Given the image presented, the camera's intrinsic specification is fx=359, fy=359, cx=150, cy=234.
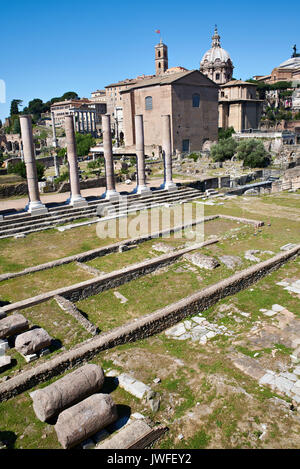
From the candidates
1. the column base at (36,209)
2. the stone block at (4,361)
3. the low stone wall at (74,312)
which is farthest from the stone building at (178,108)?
the stone block at (4,361)

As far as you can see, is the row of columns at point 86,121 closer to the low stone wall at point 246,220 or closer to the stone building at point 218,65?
the stone building at point 218,65

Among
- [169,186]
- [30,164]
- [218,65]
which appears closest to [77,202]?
[30,164]

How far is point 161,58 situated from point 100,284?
74.5 m

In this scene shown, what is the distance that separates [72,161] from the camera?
18266 mm

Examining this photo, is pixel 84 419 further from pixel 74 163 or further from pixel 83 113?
pixel 83 113

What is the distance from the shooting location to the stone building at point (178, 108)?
4566 cm

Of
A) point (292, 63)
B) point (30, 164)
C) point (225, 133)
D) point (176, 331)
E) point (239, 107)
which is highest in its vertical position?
point (292, 63)

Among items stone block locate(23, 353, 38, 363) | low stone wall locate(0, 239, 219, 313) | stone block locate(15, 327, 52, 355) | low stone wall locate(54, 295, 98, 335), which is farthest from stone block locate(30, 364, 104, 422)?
low stone wall locate(0, 239, 219, 313)

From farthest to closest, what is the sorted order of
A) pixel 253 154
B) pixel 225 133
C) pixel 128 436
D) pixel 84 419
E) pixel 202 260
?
pixel 225 133 → pixel 253 154 → pixel 202 260 → pixel 84 419 → pixel 128 436

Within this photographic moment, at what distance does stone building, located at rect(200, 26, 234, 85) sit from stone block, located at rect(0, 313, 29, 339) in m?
68.6

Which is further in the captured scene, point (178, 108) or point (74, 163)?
point (178, 108)

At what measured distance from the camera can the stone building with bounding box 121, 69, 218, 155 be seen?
45656 millimetres

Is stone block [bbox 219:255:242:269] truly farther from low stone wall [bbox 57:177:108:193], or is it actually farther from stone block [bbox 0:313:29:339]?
low stone wall [bbox 57:177:108:193]

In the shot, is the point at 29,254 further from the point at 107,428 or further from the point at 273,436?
the point at 273,436
